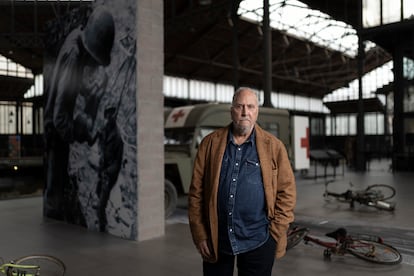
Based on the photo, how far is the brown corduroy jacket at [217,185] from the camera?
2.47m

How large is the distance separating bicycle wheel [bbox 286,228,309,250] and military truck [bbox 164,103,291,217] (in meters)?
3.18

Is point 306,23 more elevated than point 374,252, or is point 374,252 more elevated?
point 306,23

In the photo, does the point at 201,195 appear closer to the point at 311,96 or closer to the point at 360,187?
the point at 360,187

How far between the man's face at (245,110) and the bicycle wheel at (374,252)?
3.20 metres

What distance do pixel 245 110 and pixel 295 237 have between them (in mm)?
3349

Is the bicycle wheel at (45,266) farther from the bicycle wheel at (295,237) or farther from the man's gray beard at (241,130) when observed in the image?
the bicycle wheel at (295,237)

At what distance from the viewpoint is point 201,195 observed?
262 centimetres

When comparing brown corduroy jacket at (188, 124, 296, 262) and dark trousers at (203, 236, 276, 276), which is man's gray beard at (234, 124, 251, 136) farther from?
dark trousers at (203, 236, 276, 276)

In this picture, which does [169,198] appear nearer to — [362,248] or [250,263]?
[362,248]

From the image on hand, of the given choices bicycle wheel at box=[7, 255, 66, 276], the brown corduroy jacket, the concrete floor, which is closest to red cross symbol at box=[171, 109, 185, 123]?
the concrete floor

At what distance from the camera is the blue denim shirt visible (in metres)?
2.44

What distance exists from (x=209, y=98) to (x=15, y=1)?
68.4 feet

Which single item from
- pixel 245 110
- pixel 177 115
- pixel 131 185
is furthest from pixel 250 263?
pixel 177 115

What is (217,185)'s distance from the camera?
8.08ft
